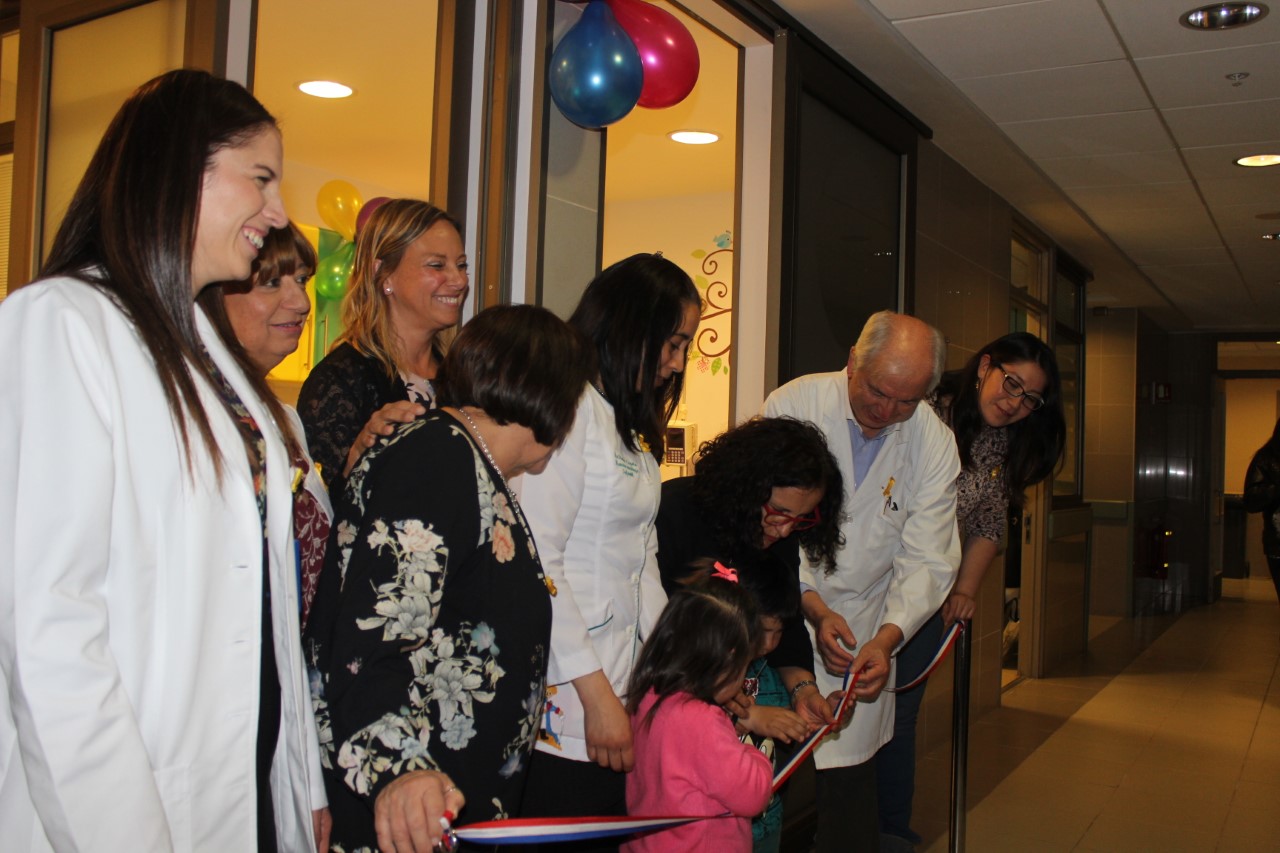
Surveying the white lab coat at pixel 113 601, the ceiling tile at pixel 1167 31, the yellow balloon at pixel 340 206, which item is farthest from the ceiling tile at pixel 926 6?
the white lab coat at pixel 113 601

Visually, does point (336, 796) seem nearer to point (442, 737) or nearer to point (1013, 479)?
point (442, 737)

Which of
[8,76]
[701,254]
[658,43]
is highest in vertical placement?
[701,254]

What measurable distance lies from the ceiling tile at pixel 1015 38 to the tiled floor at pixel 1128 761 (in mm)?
2836

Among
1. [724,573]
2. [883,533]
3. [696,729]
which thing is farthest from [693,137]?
[696,729]

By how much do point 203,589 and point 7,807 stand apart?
274 mm

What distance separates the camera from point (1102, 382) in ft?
34.2

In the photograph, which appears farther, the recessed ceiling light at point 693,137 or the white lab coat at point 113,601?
the recessed ceiling light at point 693,137

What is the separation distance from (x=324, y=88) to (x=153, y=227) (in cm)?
388

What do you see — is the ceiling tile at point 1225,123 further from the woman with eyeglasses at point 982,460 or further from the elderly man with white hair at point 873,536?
the elderly man with white hair at point 873,536

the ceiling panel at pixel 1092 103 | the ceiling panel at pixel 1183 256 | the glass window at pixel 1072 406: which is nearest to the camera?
the ceiling panel at pixel 1092 103

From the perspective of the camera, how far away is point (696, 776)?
1977 mm

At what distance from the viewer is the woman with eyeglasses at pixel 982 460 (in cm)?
314

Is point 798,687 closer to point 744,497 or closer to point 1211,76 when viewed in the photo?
point 744,497

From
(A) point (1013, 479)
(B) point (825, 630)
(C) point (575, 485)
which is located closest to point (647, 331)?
(C) point (575, 485)
